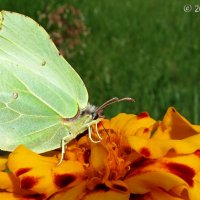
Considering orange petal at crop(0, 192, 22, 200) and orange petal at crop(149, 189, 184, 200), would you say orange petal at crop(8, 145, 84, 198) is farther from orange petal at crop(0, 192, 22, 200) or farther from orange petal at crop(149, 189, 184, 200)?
orange petal at crop(149, 189, 184, 200)

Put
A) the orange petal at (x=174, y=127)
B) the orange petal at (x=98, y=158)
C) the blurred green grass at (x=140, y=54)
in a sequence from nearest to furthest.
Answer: the orange petal at (x=98, y=158) < the orange petal at (x=174, y=127) < the blurred green grass at (x=140, y=54)

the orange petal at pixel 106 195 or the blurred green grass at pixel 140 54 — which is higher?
the orange petal at pixel 106 195

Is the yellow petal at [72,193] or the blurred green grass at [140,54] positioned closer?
the yellow petal at [72,193]

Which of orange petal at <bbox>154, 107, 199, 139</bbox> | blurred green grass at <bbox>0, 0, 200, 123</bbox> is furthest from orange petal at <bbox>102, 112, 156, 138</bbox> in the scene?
blurred green grass at <bbox>0, 0, 200, 123</bbox>

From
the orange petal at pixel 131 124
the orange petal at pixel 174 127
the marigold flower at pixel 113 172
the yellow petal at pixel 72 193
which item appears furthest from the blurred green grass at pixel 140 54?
the yellow petal at pixel 72 193

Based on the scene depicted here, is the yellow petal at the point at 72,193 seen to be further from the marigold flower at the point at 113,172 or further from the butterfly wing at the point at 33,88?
the butterfly wing at the point at 33,88

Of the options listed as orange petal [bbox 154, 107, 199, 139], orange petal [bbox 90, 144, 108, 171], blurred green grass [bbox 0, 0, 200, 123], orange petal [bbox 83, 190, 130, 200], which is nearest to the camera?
orange petal [bbox 83, 190, 130, 200]

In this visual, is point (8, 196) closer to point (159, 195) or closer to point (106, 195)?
point (106, 195)
